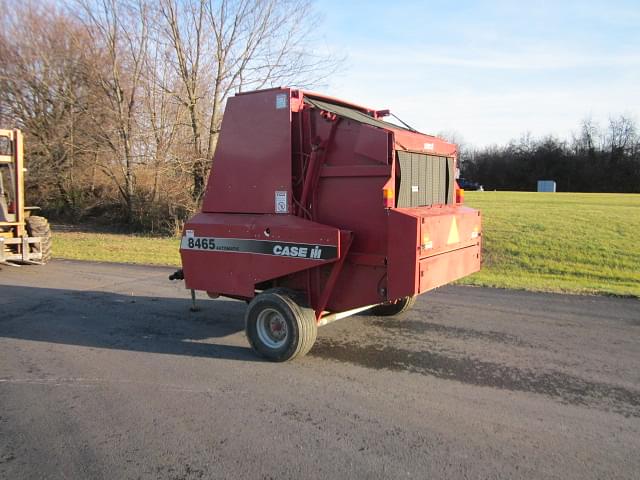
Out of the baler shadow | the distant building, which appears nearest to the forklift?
the baler shadow

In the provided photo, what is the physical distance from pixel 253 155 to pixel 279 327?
191 centimetres

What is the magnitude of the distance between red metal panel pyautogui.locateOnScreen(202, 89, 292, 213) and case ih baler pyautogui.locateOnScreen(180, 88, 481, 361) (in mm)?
12

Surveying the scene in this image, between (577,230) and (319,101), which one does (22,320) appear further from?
(577,230)

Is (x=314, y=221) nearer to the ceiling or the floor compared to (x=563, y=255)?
nearer to the ceiling

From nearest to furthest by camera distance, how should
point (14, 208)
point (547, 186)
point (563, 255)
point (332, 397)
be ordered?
point (332, 397) → point (14, 208) → point (563, 255) → point (547, 186)

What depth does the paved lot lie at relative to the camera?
3420mm

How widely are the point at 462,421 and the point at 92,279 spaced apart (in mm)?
8278

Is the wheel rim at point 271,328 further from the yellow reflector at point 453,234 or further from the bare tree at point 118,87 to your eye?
the bare tree at point 118,87

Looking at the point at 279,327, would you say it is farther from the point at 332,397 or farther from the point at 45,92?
the point at 45,92

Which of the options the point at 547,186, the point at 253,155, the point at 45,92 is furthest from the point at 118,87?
the point at 547,186

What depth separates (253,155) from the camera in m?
5.83

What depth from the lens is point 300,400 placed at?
4414 millimetres

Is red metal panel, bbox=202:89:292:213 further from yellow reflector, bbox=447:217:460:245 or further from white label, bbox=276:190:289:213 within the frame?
yellow reflector, bbox=447:217:460:245

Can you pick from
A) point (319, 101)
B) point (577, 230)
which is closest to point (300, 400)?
point (319, 101)
